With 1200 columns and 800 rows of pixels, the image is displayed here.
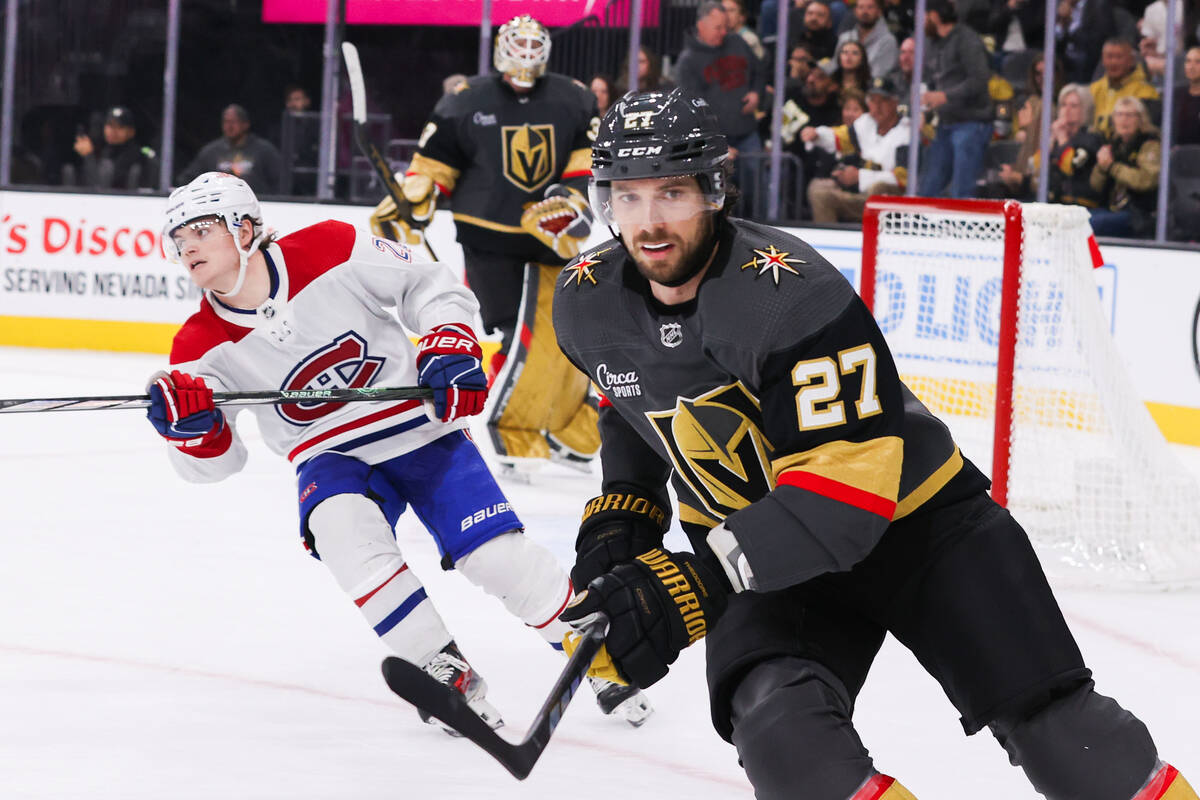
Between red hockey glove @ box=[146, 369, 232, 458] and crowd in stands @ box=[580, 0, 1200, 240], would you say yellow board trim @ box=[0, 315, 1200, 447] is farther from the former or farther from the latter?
red hockey glove @ box=[146, 369, 232, 458]

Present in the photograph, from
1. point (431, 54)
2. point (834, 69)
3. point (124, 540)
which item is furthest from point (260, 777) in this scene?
point (431, 54)

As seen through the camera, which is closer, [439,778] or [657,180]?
[657,180]

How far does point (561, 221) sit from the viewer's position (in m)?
4.74

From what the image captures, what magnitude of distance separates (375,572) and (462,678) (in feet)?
0.73

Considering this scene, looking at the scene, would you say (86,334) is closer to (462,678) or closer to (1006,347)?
(1006,347)

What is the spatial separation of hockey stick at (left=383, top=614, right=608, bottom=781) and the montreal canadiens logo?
1108mm

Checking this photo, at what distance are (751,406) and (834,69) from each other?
17.6ft

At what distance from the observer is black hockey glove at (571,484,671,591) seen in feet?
5.65

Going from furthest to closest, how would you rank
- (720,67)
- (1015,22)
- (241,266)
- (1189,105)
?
1. (720,67)
2. (1015,22)
3. (1189,105)
4. (241,266)

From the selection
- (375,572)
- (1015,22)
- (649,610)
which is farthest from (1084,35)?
(649,610)

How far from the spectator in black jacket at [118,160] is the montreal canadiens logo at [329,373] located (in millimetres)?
5446

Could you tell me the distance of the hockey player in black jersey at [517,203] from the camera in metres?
4.86

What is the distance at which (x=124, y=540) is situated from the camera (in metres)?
3.98

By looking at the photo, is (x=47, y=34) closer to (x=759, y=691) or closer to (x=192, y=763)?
(x=192, y=763)
